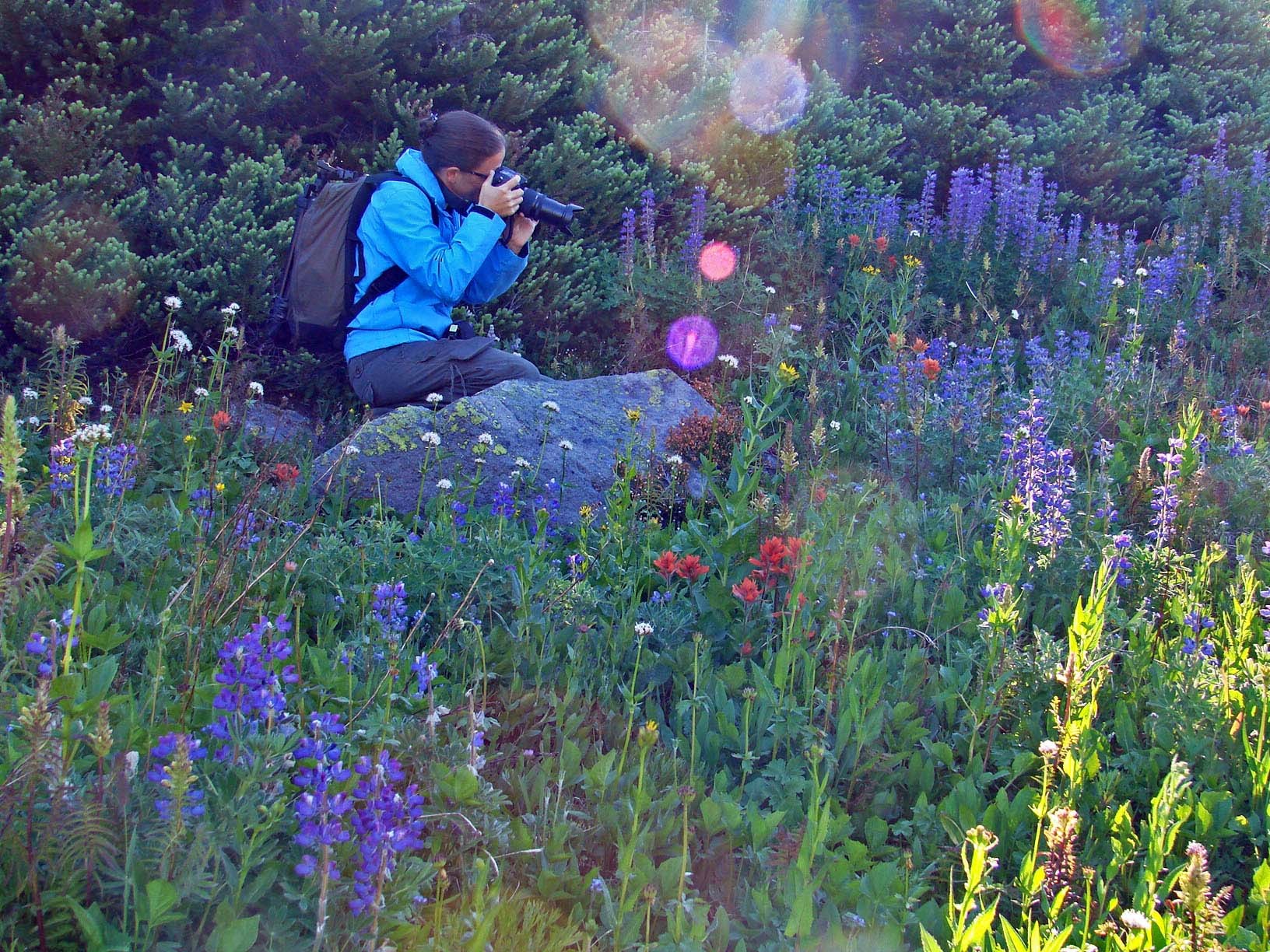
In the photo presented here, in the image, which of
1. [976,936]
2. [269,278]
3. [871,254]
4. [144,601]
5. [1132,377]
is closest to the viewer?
[976,936]

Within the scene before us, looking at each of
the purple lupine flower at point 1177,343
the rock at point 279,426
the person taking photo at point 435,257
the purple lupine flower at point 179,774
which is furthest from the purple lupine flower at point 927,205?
the purple lupine flower at point 179,774

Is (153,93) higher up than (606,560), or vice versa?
(153,93)

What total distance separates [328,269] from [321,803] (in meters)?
4.34

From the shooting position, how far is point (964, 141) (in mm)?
10117

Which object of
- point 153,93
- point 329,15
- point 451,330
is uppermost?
point 329,15

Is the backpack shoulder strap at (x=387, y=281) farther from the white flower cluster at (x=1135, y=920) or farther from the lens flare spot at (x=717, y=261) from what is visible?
the white flower cluster at (x=1135, y=920)

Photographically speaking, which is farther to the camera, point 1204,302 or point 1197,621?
point 1204,302

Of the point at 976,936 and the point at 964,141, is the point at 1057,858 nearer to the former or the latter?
the point at 976,936

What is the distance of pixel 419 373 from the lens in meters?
5.62

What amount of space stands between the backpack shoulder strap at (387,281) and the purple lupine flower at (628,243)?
191 cm

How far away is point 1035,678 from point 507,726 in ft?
5.01

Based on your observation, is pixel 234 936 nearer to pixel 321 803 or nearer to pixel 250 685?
pixel 321 803

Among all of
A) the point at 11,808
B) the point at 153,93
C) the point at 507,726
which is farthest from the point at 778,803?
the point at 153,93

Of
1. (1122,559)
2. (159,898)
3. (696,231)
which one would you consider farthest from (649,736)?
(696,231)
